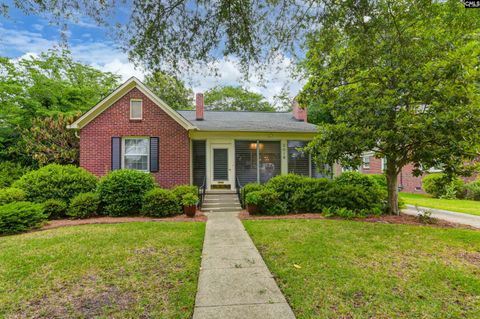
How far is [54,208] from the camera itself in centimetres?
847

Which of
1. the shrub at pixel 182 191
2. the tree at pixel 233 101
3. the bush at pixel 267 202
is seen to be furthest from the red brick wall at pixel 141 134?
the tree at pixel 233 101

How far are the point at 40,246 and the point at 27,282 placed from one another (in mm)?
2010

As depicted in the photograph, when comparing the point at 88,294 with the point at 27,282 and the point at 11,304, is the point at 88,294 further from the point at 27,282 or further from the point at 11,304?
the point at 27,282

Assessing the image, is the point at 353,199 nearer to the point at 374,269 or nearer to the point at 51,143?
the point at 374,269

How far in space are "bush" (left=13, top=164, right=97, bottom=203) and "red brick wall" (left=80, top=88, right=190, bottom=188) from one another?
2.03 meters

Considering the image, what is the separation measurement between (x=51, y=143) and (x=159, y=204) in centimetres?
856

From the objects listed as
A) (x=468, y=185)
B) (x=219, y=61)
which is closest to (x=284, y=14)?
(x=219, y=61)

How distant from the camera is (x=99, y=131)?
1138 cm

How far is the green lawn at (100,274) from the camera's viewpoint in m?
3.08

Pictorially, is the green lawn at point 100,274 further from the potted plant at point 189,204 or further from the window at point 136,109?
the window at point 136,109

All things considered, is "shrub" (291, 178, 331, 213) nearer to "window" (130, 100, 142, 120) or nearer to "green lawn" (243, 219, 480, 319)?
"green lawn" (243, 219, 480, 319)

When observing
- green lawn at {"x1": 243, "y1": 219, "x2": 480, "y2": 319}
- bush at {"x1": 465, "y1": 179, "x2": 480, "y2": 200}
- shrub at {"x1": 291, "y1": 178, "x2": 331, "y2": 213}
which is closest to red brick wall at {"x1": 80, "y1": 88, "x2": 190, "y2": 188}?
shrub at {"x1": 291, "y1": 178, "x2": 331, "y2": 213}

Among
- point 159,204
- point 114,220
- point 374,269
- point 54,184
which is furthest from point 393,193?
point 54,184

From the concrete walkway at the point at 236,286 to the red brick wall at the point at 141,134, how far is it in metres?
6.14
